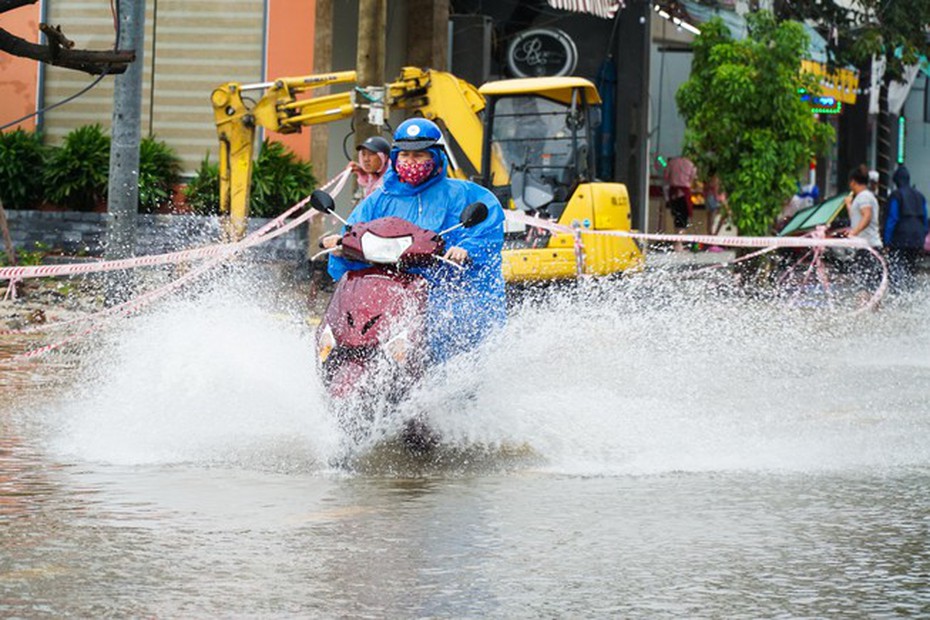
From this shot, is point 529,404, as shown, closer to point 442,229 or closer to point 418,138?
point 442,229

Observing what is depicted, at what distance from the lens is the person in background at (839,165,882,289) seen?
78.6 ft

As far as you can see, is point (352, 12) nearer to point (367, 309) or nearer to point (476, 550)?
point (367, 309)

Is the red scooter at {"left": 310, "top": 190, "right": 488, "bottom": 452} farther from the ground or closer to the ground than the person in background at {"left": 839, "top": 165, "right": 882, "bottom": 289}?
closer to the ground

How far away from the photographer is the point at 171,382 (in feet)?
36.0

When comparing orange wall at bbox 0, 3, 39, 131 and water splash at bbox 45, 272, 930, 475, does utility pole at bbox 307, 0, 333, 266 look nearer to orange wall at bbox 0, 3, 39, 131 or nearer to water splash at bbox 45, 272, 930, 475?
orange wall at bbox 0, 3, 39, 131

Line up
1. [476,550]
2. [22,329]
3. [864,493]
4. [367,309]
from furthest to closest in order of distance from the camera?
[22,329] → [367,309] → [864,493] → [476,550]

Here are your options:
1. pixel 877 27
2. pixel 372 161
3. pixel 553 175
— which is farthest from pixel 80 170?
pixel 877 27

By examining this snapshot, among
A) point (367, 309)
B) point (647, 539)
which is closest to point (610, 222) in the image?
point (367, 309)

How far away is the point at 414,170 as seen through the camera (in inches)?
384

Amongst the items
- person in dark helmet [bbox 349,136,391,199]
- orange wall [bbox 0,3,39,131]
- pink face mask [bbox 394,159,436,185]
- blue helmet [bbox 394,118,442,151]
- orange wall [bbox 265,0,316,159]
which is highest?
orange wall [bbox 265,0,316,159]

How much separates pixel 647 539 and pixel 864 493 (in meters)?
1.60

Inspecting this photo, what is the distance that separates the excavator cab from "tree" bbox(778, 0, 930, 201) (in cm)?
695

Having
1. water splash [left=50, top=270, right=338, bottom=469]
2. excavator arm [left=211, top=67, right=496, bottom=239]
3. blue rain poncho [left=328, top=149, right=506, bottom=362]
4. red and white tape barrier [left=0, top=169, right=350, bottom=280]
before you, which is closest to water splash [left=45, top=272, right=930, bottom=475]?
water splash [left=50, top=270, right=338, bottom=469]

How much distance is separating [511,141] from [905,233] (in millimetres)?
5467
